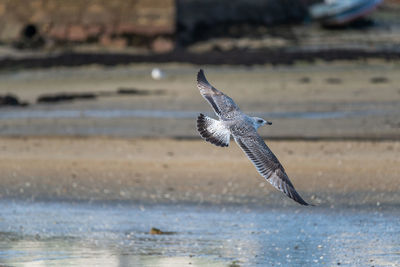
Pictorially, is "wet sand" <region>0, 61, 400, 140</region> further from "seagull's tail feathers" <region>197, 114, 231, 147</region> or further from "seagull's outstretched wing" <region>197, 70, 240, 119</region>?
"seagull's tail feathers" <region>197, 114, 231, 147</region>

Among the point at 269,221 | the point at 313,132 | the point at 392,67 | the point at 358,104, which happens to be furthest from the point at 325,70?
the point at 269,221

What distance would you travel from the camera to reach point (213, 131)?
25.0 ft

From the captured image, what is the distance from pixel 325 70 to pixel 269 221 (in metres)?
8.94

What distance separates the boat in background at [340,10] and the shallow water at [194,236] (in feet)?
47.7

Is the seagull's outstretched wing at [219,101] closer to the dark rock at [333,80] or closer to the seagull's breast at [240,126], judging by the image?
the seagull's breast at [240,126]

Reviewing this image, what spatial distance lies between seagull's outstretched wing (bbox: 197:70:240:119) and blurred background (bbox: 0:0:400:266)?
1.02 metres

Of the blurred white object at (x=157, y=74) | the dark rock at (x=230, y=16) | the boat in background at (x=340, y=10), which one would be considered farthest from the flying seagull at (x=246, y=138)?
the boat in background at (x=340, y=10)

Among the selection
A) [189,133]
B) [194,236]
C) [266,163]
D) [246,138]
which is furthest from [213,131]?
[189,133]

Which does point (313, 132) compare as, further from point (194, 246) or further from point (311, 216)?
point (194, 246)

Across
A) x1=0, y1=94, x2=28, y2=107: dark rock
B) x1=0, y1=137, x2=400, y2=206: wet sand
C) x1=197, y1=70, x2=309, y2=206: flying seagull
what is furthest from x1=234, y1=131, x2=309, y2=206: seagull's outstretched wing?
x1=0, y1=94, x2=28, y2=107: dark rock

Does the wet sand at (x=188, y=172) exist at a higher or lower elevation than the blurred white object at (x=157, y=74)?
higher

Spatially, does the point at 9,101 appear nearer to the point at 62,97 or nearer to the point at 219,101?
the point at 62,97

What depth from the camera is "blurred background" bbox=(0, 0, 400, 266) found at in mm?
7887

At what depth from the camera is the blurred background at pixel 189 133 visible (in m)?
7.89
